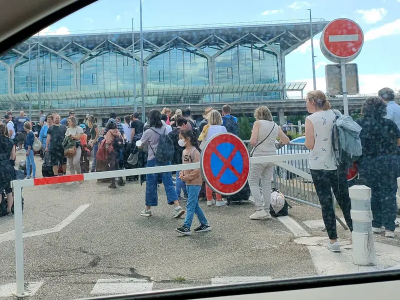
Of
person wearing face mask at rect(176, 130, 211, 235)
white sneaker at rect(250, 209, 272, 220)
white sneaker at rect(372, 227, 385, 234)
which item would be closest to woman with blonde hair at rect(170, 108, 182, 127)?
person wearing face mask at rect(176, 130, 211, 235)

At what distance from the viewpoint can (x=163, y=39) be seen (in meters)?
1.64

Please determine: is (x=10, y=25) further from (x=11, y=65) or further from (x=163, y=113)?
(x=163, y=113)

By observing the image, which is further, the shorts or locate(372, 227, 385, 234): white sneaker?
locate(372, 227, 385, 234): white sneaker

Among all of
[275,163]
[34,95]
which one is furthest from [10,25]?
[275,163]

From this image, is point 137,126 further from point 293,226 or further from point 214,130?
point 293,226

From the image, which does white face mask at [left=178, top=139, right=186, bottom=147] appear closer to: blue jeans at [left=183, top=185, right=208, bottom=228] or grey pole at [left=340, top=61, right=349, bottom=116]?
blue jeans at [left=183, top=185, right=208, bottom=228]

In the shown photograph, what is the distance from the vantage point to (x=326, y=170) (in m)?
2.04

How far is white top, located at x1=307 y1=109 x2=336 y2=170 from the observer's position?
77.5 inches

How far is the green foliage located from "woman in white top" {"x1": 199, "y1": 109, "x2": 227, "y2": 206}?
0.24 ft

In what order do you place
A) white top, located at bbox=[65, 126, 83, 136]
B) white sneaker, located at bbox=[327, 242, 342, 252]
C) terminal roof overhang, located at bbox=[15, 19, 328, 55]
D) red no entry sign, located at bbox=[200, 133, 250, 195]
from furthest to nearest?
red no entry sign, located at bbox=[200, 133, 250, 195], white sneaker, located at bbox=[327, 242, 342, 252], white top, located at bbox=[65, 126, 83, 136], terminal roof overhang, located at bbox=[15, 19, 328, 55]

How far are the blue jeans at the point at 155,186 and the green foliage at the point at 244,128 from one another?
0.37 m

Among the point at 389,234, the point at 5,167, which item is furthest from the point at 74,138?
the point at 389,234

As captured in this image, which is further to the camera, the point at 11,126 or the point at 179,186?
the point at 179,186

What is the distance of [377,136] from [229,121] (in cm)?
72
